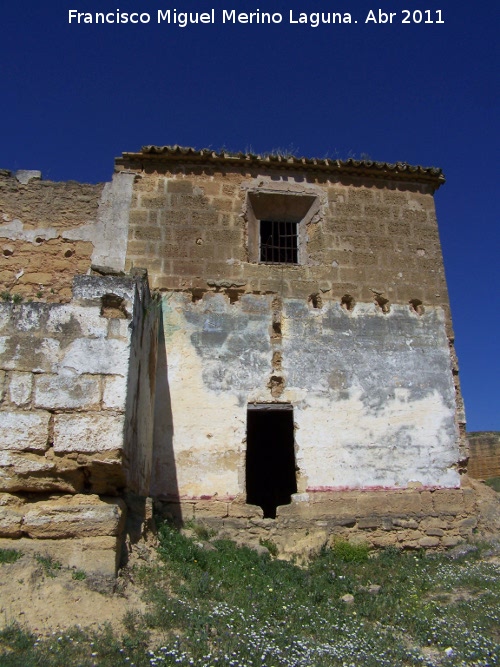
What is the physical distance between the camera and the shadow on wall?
823 centimetres

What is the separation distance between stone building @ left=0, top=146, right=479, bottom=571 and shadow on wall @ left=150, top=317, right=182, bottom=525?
0.02 meters

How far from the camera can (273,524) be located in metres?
8.27

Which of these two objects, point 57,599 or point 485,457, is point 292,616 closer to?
point 57,599

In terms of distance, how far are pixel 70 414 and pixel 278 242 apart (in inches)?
243

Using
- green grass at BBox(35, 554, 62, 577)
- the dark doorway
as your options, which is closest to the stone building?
green grass at BBox(35, 554, 62, 577)

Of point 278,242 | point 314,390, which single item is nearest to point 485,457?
point 314,390

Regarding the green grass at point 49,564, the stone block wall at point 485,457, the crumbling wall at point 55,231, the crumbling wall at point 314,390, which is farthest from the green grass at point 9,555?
the stone block wall at point 485,457

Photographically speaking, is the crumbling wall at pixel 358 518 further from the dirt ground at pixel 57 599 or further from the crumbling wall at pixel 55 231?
the crumbling wall at pixel 55 231

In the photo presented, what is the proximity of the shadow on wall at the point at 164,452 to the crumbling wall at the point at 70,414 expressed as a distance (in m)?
2.59

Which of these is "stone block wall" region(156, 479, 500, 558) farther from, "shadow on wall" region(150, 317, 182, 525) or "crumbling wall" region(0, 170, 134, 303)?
"crumbling wall" region(0, 170, 134, 303)

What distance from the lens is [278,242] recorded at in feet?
34.4

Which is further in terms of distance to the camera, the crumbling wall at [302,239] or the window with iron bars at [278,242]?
the window with iron bars at [278,242]

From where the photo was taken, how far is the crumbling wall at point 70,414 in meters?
4.96

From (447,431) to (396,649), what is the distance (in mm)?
4545
